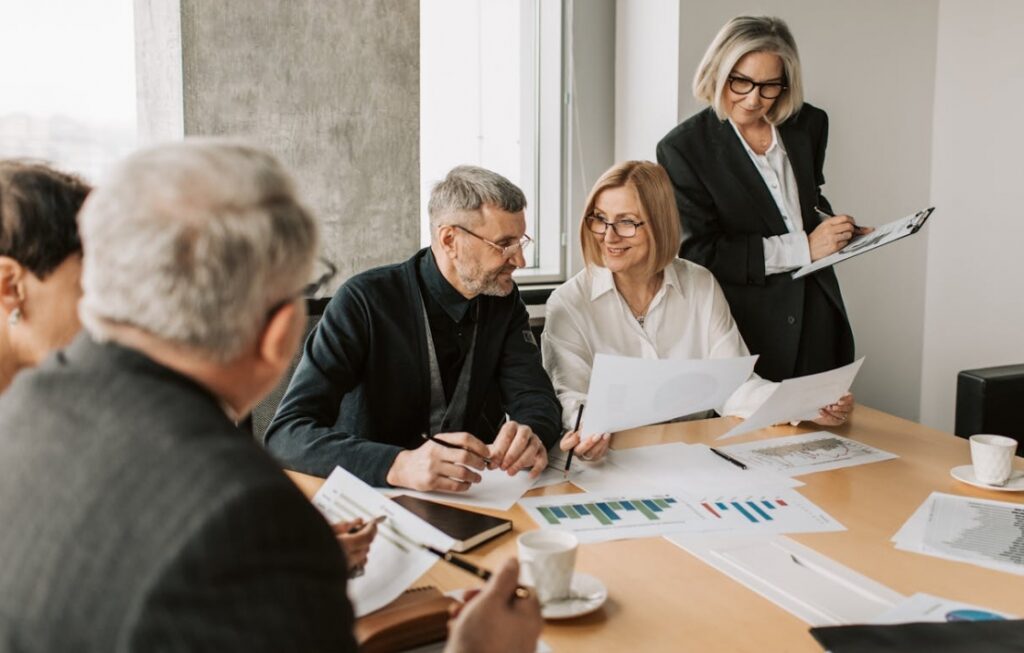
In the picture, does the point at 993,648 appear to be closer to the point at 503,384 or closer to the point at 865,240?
the point at 503,384

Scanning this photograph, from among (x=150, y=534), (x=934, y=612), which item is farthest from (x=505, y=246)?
(x=150, y=534)

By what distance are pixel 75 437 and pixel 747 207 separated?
2.24 m

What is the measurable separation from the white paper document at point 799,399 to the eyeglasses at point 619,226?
0.62 m

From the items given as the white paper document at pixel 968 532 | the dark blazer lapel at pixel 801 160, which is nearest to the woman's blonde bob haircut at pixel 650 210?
the dark blazer lapel at pixel 801 160

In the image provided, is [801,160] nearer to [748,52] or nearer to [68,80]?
[748,52]

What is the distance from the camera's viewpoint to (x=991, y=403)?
258 centimetres

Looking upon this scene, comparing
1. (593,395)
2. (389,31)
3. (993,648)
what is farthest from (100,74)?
(993,648)

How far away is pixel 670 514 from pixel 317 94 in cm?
195

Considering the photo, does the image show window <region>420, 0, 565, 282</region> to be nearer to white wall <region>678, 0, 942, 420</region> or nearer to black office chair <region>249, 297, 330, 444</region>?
white wall <region>678, 0, 942, 420</region>

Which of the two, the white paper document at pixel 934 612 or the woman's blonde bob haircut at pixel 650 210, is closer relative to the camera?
the white paper document at pixel 934 612

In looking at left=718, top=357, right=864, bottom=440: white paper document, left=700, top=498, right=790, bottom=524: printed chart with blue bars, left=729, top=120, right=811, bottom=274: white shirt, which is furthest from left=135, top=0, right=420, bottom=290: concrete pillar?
left=700, top=498, right=790, bottom=524: printed chart with blue bars

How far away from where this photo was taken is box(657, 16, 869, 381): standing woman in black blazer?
99.0 inches

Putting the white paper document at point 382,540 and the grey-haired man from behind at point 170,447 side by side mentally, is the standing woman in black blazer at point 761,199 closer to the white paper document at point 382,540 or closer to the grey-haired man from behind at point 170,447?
the white paper document at point 382,540

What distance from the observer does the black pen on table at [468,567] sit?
0.94 metres
